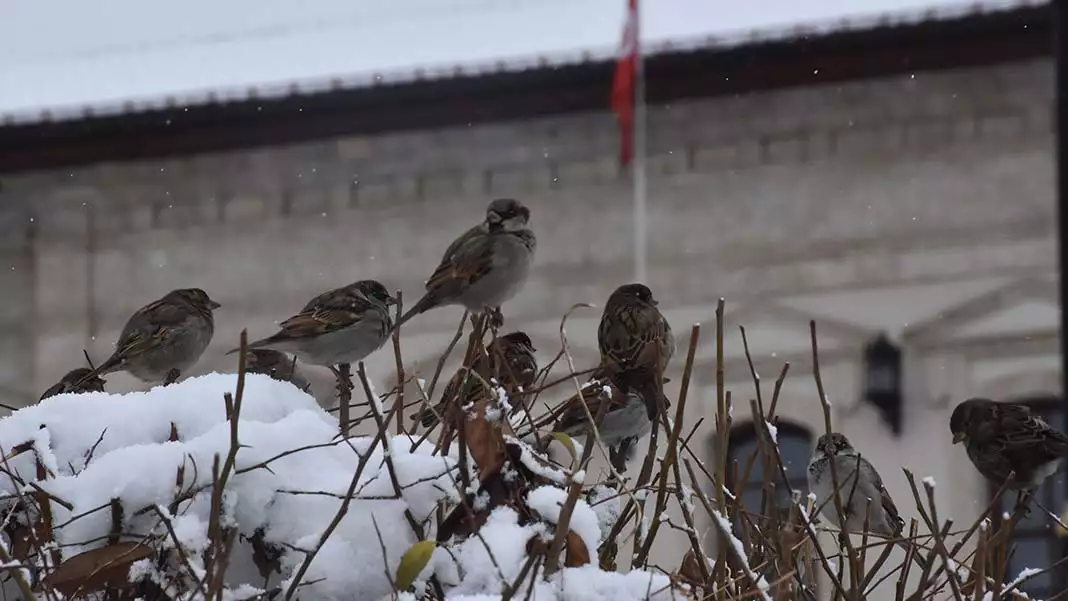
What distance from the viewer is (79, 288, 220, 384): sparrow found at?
4223mm

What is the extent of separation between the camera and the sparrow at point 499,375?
1823 mm

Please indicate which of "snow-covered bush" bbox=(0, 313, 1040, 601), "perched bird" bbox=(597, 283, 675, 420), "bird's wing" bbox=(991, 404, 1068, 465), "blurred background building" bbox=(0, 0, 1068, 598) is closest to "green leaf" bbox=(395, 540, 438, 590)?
"snow-covered bush" bbox=(0, 313, 1040, 601)

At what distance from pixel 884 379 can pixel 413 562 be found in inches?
365

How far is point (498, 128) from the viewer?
11.5 m

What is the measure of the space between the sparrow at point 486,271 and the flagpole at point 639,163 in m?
6.95

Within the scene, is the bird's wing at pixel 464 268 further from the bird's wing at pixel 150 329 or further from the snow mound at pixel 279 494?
the snow mound at pixel 279 494

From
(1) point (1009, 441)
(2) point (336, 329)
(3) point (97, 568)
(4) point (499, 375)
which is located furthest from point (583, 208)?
(3) point (97, 568)

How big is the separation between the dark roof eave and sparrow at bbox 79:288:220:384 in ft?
23.2

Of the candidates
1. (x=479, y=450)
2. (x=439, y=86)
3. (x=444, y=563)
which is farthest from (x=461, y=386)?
(x=439, y=86)

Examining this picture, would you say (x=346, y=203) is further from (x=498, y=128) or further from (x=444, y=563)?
(x=444, y=563)

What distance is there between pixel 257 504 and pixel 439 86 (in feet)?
32.2

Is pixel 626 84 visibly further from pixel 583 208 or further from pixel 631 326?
pixel 631 326

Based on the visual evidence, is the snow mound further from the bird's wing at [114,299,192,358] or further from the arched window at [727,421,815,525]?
the arched window at [727,421,815,525]

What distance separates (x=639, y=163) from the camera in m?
11.1
